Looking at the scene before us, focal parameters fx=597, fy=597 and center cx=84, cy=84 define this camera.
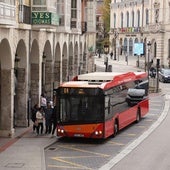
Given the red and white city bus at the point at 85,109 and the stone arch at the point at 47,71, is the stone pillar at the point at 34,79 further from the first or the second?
the red and white city bus at the point at 85,109

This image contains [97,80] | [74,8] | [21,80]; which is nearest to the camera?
[97,80]

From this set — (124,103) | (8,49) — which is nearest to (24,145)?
(8,49)

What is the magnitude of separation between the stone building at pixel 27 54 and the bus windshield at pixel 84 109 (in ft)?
9.86

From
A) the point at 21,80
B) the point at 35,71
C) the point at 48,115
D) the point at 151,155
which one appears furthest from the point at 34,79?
the point at 151,155

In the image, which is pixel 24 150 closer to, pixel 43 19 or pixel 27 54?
pixel 27 54

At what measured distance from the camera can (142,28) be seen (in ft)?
310

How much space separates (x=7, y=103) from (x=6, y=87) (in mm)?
764

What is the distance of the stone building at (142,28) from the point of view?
82625 mm

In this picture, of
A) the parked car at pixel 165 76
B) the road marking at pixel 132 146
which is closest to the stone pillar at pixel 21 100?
the road marking at pixel 132 146

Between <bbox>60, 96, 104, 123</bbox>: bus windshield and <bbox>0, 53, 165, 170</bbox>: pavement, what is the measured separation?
5.64 ft

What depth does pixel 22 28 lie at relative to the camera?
28859 millimetres

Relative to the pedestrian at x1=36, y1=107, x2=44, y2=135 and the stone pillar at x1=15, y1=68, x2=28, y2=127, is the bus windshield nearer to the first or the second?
the pedestrian at x1=36, y1=107, x2=44, y2=135

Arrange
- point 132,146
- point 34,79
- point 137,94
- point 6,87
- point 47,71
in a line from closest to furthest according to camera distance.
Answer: point 132,146 < point 6,87 < point 34,79 < point 137,94 < point 47,71

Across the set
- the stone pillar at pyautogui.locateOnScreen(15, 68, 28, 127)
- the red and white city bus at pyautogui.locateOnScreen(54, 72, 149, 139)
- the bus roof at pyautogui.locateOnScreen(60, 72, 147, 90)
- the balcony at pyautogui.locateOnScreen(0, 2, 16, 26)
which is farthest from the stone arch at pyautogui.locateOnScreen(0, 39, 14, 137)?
the stone pillar at pyautogui.locateOnScreen(15, 68, 28, 127)
